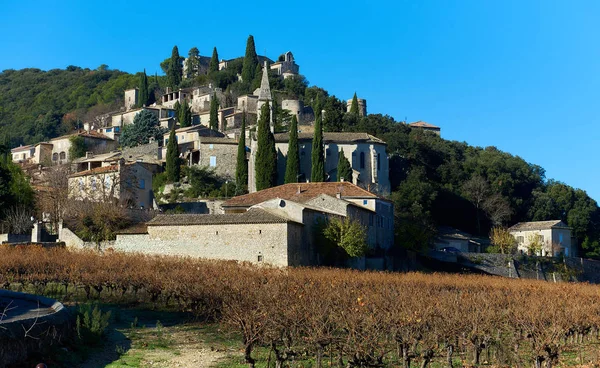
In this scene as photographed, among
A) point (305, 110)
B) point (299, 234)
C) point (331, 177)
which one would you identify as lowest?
point (299, 234)

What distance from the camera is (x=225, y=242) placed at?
4203 centimetres

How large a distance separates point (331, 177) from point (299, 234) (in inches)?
981

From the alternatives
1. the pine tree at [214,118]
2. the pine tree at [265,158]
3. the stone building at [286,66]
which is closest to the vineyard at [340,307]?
the pine tree at [265,158]

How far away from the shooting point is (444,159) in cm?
7844

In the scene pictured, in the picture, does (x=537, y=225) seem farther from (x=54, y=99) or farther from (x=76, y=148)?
(x=54, y=99)

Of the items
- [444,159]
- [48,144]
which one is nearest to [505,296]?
[444,159]

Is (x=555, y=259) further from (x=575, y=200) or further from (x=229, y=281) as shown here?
(x=229, y=281)

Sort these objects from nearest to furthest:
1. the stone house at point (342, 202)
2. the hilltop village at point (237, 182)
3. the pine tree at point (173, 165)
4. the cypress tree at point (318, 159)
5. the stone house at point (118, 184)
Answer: the hilltop village at point (237, 182), the stone house at point (342, 202), the stone house at point (118, 184), the cypress tree at point (318, 159), the pine tree at point (173, 165)

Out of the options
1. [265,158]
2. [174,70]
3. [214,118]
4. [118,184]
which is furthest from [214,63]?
[118,184]

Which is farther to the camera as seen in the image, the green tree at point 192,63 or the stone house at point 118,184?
the green tree at point 192,63

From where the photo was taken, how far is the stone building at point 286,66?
112275 mm

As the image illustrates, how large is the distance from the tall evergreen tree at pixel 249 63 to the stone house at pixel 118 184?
4303 centimetres

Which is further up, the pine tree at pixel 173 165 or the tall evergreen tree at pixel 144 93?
the tall evergreen tree at pixel 144 93

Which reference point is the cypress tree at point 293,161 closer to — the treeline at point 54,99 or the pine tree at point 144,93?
the pine tree at point 144,93
